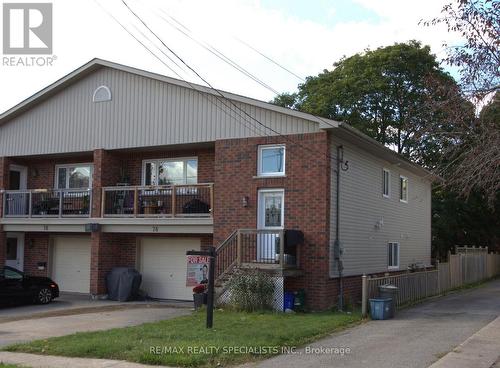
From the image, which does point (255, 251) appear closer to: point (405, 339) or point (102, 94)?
point (405, 339)

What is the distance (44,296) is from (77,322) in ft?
17.0

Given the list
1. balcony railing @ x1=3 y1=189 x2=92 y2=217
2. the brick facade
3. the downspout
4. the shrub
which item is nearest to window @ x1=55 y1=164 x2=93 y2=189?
balcony railing @ x1=3 y1=189 x2=92 y2=217

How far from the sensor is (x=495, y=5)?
30.8 ft

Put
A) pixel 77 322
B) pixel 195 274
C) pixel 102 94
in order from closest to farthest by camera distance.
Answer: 1. pixel 77 322
2. pixel 195 274
3. pixel 102 94

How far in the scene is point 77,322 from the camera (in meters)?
14.9

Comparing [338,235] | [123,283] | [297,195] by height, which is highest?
[297,195]

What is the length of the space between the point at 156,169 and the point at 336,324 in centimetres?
1030

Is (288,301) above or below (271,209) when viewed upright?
below

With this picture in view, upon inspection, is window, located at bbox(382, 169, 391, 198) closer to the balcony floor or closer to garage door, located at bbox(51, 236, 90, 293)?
the balcony floor

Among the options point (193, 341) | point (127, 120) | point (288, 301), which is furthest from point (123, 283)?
point (193, 341)

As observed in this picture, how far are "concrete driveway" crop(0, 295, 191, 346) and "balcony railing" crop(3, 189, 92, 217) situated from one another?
3440mm

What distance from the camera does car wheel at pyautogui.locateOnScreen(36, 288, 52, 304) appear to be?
19291mm

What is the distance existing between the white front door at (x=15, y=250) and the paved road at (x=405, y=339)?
51.2 ft

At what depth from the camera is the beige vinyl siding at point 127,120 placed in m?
19.1
